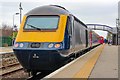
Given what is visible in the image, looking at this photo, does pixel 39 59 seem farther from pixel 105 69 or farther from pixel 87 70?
pixel 105 69

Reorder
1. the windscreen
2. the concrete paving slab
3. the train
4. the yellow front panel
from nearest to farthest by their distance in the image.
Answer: the concrete paving slab
the train
the yellow front panel
the windscreen

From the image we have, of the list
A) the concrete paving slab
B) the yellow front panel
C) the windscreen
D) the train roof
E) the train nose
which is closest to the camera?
the concrete paving slab

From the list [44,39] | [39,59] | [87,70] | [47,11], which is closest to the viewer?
[87,70]

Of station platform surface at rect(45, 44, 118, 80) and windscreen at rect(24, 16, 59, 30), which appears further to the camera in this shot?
windscreen at rect(24, 16, 59, 30)

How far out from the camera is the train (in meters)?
13.6

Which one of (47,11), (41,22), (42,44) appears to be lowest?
(42,44)

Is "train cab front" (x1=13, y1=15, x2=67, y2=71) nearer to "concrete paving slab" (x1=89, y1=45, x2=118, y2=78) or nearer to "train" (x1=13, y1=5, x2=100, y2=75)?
"train" (x1=13, y1=5, x2=100, y2=75)

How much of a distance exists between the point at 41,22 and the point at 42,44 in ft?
4.51

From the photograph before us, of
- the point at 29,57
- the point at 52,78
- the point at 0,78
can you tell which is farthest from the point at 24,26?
the point at 52,78

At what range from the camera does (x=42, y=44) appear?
45.0 feet

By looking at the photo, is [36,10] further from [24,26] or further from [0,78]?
[0,78]

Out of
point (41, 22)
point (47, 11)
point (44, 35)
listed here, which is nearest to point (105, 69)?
point (44, 35)

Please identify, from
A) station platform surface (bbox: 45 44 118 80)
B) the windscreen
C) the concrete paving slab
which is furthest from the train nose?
the concrete paving slab

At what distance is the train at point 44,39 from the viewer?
1355cm
